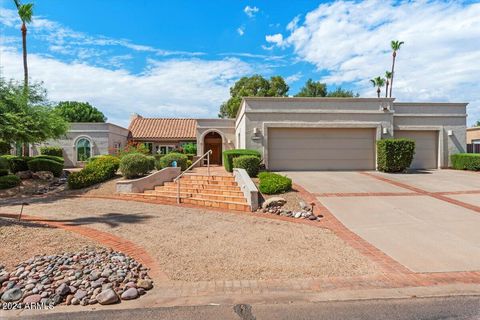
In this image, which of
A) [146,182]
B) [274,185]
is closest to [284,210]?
[274,185]

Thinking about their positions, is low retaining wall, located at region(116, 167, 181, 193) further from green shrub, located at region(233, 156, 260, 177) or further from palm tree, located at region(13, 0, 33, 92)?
palm tree, located at region(13, 0, 33, 92)

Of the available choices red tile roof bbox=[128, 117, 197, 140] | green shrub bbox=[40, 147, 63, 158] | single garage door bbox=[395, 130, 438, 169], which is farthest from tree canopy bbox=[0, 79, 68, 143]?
single garage door bbox=[395, 130, 438, 169]

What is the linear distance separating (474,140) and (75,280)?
3756 cm

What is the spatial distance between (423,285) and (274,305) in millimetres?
2234

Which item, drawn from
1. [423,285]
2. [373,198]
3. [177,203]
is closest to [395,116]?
[373,198]

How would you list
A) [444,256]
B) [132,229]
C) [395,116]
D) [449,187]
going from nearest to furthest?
[444,256] < [132,229] < [449,187] < [395,116]

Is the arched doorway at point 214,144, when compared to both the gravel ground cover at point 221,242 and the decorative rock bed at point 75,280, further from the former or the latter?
the decorative rock bed at point 75,280

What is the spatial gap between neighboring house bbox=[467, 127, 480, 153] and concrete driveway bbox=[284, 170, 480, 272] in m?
20.1

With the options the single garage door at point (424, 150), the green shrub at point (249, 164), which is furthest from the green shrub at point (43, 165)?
the single garage door at point (424, 150)

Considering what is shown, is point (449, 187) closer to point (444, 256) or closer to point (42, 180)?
point (444, 256)

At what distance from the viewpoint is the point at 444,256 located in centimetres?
537

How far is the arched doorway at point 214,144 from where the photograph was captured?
24109 millimetres

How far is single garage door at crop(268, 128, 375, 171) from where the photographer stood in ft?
54.6

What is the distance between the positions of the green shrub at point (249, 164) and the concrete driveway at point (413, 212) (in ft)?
5.99
